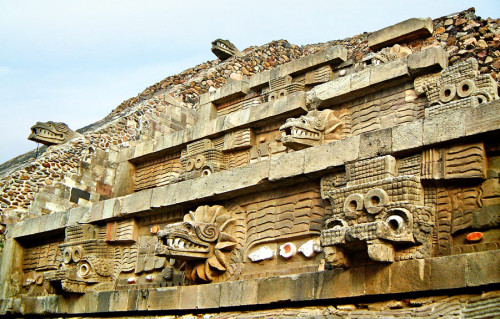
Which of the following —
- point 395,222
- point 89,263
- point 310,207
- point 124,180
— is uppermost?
point 124,180

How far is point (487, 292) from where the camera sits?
23.8 feet

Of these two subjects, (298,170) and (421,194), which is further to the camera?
(298,170)

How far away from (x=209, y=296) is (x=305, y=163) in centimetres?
247

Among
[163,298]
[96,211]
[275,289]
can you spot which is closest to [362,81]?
[275,289]

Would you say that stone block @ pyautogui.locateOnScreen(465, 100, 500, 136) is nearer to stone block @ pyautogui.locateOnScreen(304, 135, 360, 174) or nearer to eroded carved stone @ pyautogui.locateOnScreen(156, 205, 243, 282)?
stone block @ pyautogui.locateOnScreen(304, 135, 360, 174)

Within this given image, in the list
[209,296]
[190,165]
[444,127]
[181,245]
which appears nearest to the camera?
[444,127]

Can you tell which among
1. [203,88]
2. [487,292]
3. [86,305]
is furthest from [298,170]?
[203,88]

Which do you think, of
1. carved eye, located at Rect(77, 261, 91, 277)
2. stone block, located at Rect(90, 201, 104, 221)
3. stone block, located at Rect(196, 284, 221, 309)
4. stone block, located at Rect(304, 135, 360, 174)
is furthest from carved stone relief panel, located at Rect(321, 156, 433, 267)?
stone block, located at Rect(90, 201, 104, 221)

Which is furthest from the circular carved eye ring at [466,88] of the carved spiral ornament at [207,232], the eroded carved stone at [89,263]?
the eroded carved stone at [89,263]

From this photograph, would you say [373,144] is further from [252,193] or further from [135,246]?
[135,246]

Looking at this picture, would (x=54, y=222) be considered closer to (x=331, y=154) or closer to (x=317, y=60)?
(x=317, y=60)

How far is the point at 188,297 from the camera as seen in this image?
10.5m

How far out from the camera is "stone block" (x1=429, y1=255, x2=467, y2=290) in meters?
7.45

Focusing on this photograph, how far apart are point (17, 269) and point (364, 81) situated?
8.58m
